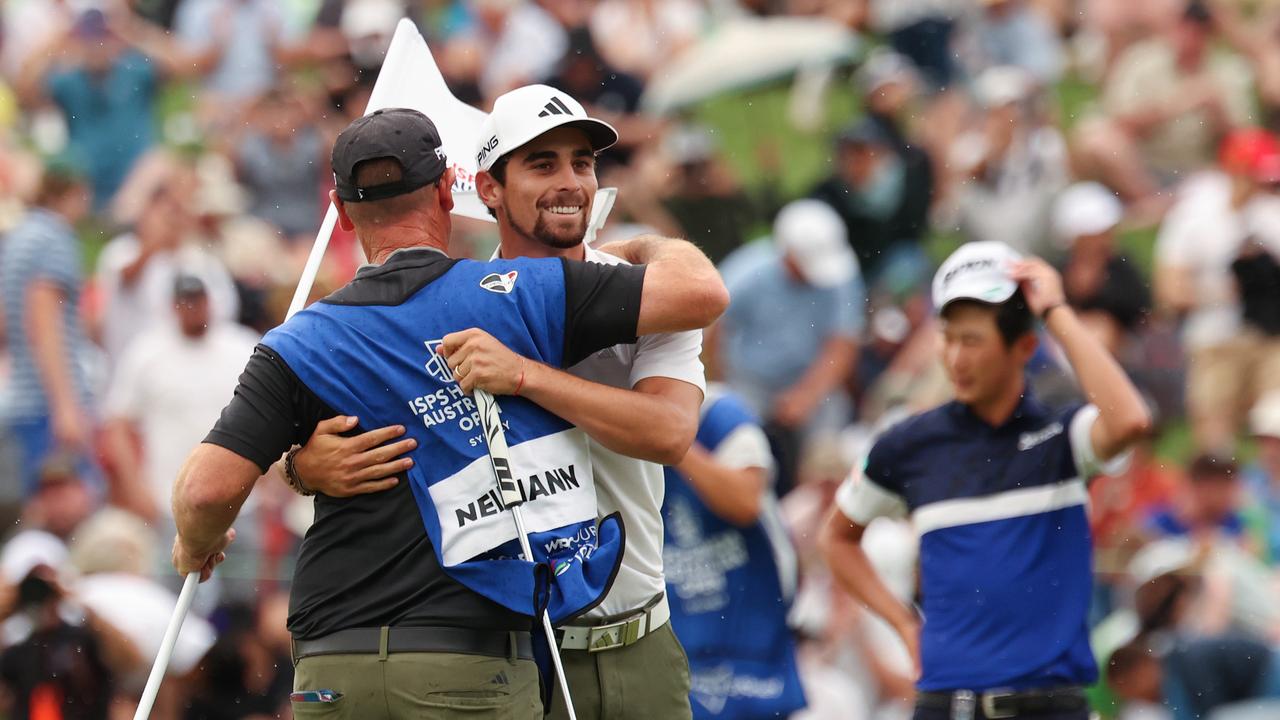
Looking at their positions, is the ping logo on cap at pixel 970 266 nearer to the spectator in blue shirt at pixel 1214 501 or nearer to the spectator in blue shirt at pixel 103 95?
the spectator in blue shirt at pixel 1214 501

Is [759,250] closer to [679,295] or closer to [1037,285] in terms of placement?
[1037,285]

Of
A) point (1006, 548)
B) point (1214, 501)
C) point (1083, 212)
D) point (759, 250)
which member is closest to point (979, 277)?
point (1006, 548)

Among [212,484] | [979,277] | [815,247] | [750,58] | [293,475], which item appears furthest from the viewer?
[750,58]

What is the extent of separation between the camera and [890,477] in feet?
21.6

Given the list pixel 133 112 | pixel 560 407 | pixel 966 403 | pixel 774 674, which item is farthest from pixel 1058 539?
pixel 133 112

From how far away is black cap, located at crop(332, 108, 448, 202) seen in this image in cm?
460

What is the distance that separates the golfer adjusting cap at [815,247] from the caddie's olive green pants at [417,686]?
7718 millimetres

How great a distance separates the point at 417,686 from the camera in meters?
4.41

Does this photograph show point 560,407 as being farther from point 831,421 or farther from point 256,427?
point 831,421

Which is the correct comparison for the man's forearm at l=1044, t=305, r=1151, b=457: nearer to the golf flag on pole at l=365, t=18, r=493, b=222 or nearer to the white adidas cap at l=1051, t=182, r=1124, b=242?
the golf flag on pole at l=365, t=18, r=493, b=222

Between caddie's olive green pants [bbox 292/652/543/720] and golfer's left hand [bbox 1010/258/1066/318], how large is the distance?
255cm

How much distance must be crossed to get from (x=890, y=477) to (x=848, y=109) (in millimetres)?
7443

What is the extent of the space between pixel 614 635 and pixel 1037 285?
2035mm

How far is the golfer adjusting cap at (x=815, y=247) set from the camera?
1203 cm
